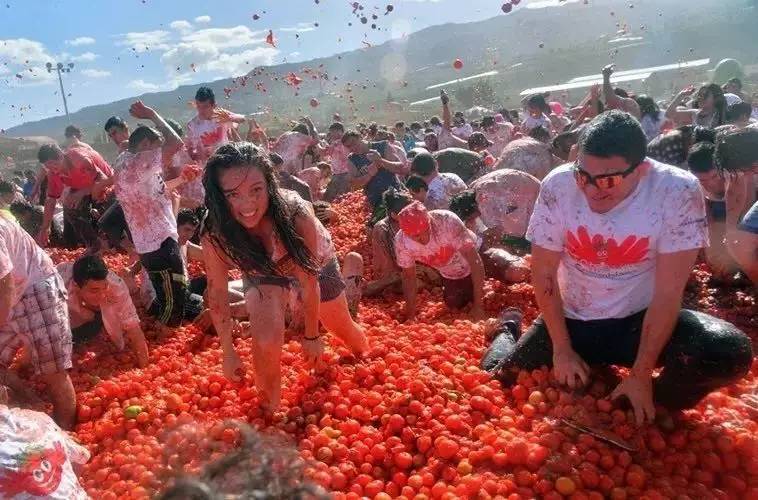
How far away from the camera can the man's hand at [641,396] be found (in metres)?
3.09

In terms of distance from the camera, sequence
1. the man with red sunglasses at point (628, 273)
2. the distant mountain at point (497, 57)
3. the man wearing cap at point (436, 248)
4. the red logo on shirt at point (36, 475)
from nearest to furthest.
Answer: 1. the red logo on shirt at point (36, 475)
2. the man with red sunglasses at point (628, 273)
3. the man wearing cap at point (436, 248)
4. the distant mountain at point (497, 57)

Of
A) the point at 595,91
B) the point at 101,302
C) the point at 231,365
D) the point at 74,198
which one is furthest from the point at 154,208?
the point at 595,91

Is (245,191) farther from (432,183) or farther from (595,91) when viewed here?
(595,91)

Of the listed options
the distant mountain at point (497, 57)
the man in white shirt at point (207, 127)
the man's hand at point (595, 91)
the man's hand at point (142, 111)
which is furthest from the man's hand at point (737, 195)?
the distant mountain at point (497, 57)

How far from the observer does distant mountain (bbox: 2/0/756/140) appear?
164 ft

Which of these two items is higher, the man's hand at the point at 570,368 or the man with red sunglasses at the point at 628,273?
the man with red sunglasses at the point at 628,273

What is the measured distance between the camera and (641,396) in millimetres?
3090

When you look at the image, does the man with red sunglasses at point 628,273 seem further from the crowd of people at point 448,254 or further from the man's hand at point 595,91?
the man's hand at point 595,91

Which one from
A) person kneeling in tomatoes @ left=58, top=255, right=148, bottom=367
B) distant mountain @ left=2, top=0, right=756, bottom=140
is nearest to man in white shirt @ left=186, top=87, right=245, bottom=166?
distant mountain @ left=2, top=0, right=756, bottom=140

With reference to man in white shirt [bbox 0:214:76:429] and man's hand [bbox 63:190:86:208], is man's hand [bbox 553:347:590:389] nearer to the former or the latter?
man in white shirt [bbox 0:214:76:429]

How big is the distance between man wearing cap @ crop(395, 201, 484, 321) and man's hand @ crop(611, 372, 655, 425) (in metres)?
2.61

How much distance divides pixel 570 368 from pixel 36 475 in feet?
8.83

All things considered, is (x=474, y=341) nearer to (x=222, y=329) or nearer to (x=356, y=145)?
(x=222, y=329)

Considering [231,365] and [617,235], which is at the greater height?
[617,235]
